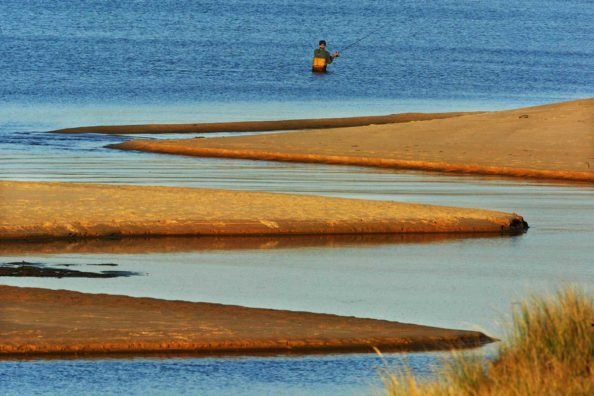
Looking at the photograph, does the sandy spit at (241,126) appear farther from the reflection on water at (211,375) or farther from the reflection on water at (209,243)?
the reflection on water at (211,375)

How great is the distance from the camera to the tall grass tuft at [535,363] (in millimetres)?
9562

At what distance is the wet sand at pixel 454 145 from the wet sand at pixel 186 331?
50.9 ft

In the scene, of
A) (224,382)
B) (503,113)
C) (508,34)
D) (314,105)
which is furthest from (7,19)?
(224,382)

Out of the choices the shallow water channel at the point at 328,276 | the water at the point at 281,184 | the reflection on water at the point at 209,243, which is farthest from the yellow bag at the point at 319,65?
the reflection on water at the point at 209,243

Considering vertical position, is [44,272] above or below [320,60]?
below

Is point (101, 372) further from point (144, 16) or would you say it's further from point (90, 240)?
point (144, 16)

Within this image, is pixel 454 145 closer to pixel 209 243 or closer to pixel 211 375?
pixel 209 243

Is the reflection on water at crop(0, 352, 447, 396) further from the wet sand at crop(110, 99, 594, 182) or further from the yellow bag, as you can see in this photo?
the yellow bag

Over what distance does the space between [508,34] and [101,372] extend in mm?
113526

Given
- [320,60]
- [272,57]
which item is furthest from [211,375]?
[272,57]

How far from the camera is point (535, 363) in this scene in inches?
393

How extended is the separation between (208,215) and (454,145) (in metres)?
12.9

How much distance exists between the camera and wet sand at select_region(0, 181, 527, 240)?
1991cm

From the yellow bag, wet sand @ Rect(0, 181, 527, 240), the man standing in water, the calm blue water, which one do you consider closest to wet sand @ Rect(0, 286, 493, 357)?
wet sand @ Rect(0, 181, 527, 240)
